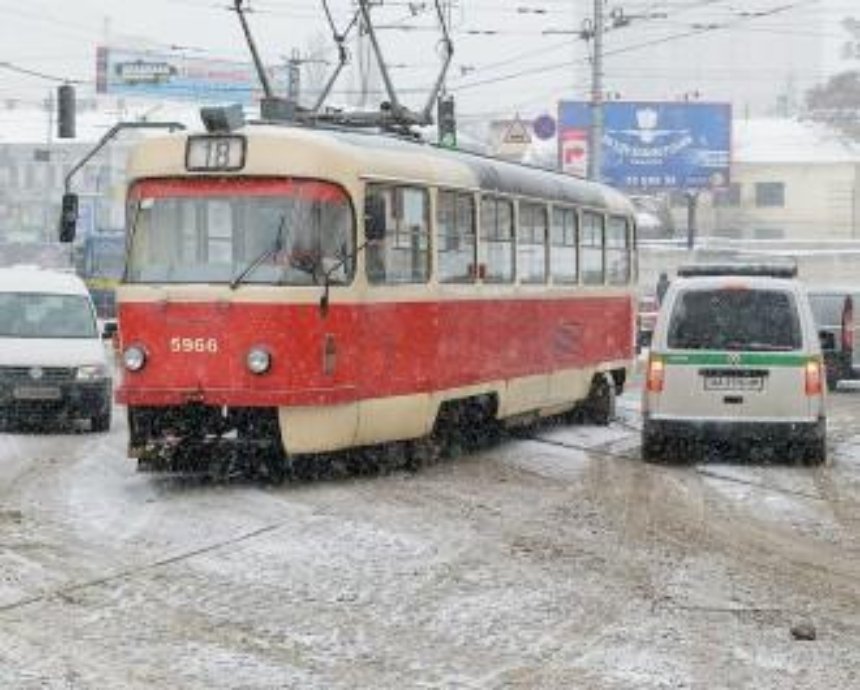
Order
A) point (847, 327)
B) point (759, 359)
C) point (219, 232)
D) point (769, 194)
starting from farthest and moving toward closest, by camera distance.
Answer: point (769, 194) < point (847, 327) < point (759, 359) < point (219, 232)

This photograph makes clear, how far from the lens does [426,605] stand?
351 inches

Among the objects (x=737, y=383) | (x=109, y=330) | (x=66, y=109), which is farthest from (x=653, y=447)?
(x=66, y=109)

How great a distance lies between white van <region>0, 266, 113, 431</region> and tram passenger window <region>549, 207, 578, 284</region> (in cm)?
472

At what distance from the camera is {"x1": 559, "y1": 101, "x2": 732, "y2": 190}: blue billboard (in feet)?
192

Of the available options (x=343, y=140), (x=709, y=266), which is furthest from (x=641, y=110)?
(x=343, y=140)

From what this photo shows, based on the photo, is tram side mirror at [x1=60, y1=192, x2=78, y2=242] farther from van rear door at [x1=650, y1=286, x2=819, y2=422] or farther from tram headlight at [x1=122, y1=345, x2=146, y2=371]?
van rear door at [x1=650, y1=286, x2=819, y2=422]

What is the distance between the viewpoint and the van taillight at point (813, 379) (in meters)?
15.7

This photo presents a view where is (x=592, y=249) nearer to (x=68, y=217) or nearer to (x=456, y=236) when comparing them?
(x=456, y=236)

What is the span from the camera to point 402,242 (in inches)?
574

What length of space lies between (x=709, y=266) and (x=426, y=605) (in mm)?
9593

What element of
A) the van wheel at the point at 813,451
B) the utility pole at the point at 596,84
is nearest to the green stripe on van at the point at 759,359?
the van wheel at the point at 813,451

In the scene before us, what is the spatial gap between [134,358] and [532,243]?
5.34 metres

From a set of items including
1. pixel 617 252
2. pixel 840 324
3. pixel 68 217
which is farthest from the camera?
pixel 840 324

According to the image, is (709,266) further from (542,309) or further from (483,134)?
(483,134)
